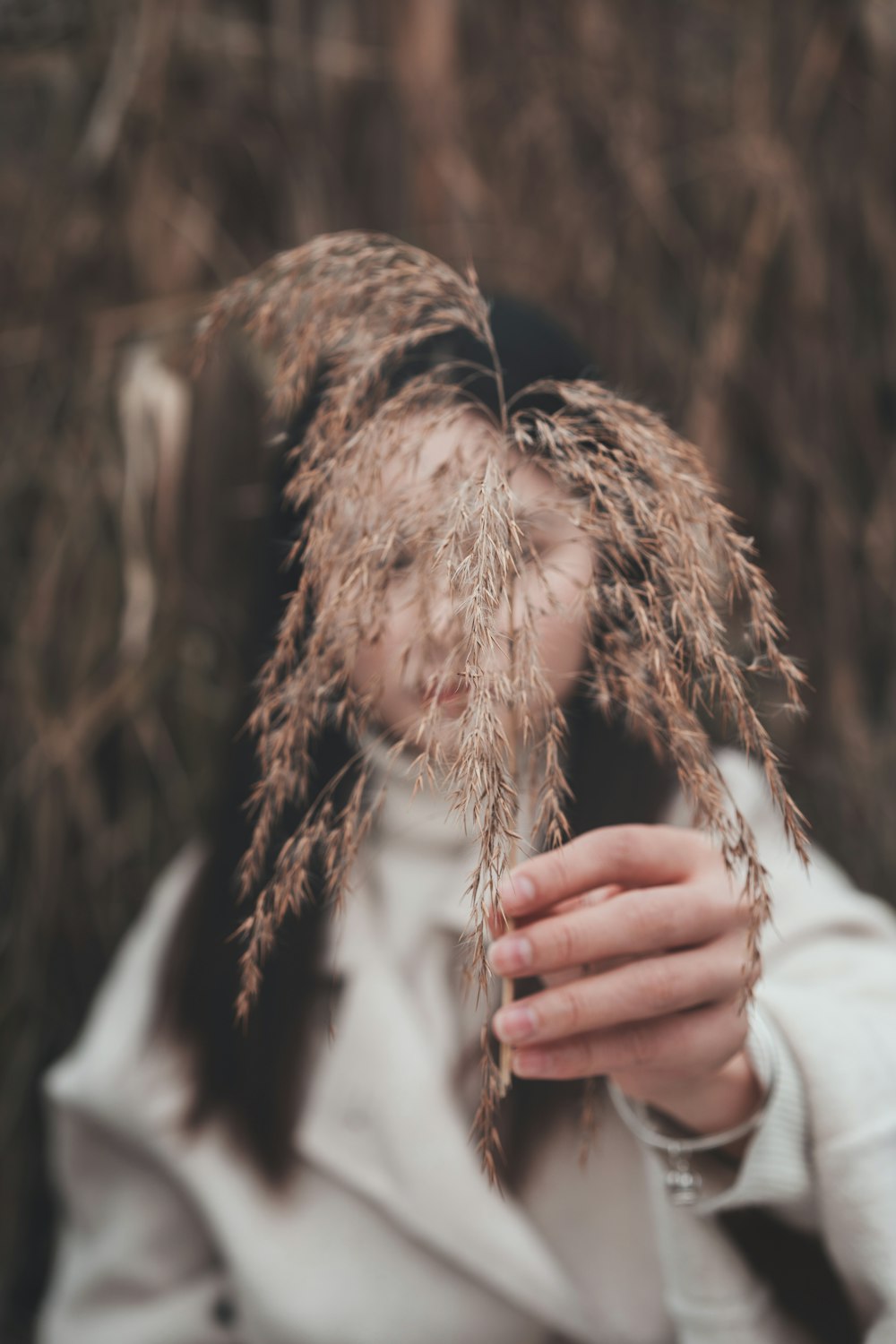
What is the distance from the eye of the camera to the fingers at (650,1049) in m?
0.62

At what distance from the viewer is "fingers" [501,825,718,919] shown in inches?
22.5

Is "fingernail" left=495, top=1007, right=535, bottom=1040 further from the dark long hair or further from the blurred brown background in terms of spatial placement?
the blurred brown background

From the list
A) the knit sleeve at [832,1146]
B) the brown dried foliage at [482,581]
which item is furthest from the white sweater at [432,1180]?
the brown dried foliage at [482,581]

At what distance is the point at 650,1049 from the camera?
0.63m

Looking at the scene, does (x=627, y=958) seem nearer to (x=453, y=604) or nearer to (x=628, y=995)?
(x=628, y=995)

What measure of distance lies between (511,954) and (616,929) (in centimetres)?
7

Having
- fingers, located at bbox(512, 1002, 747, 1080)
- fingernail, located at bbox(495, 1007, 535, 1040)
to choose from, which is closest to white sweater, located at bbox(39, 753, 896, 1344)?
fingers, located at bbox(512, 1002, 747, 1080)

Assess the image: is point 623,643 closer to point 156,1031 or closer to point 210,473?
point 156,1031

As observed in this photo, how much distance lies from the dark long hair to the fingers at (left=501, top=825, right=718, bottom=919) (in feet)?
0.53

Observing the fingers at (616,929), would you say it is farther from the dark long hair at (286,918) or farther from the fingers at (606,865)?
the dark long hair at (286,918)

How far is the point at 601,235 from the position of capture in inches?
58.2

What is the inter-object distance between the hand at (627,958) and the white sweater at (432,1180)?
127 mm

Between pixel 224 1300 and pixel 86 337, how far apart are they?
128cm

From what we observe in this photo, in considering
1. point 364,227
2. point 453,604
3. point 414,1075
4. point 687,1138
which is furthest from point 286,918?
point 364,227
